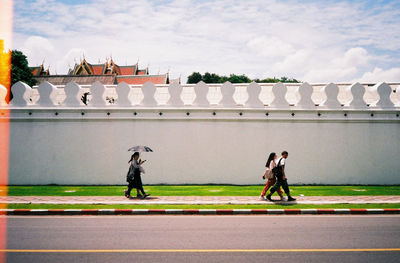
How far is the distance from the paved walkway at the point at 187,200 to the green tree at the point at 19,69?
3553cm

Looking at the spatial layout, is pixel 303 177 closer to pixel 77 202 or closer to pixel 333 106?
pixel 333 106

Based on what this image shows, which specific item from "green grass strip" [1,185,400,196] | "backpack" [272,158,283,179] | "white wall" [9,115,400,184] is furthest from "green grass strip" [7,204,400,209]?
"white wall" [9,115,400,184]

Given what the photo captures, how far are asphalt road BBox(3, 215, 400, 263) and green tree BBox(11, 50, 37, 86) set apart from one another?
3815 centimetres

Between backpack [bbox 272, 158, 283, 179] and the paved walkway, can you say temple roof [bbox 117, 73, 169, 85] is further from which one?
backpack [bbox 272, 158, 283, 179]

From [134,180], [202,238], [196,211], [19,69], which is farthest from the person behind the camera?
[19,69]

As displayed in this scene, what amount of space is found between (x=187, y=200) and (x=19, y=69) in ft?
130

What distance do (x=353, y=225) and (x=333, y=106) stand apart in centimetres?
728

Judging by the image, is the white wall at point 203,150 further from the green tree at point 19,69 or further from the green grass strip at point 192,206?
the green tree at point 19,69

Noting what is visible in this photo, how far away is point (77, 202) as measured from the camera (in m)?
10.1

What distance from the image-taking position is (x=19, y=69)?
41.4 metres

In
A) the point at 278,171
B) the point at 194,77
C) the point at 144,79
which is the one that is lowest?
the point at 278,171

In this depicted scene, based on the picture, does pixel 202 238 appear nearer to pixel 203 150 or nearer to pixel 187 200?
pixel 187 200

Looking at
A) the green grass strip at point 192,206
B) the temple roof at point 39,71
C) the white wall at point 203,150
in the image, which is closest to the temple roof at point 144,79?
the temple roof at point 39,71

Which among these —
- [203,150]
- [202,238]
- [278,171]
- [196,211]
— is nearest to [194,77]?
[203,150]
